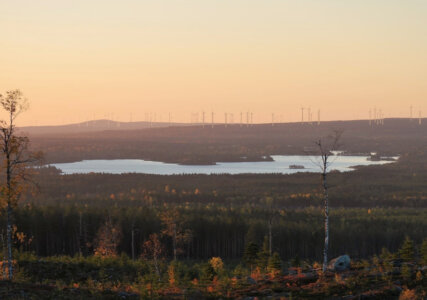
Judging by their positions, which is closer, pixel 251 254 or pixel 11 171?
pixel 11 171

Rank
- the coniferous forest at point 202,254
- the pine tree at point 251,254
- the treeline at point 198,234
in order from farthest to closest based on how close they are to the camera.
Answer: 1. the treeline at point 198,234
2. the pine tree at point 251,254
3. the coniferous forest at point 202,254

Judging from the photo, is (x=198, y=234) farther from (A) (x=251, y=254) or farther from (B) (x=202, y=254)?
(A) (x=251, y=254)

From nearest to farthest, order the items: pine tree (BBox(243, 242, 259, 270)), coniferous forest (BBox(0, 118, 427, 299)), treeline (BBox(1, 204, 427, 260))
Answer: coniferous forest (BBox(0, 118, 427, 299))
pine tree (BBox(243, 242, 259, 270))
treeline (BBox(1, 204, 427, 260))

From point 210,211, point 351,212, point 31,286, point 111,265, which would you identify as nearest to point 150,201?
point 210,211

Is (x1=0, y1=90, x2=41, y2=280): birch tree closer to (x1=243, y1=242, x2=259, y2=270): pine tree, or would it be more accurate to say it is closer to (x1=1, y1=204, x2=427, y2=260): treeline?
(x1=243, y1=242, x2=259, y2=270): pine tree

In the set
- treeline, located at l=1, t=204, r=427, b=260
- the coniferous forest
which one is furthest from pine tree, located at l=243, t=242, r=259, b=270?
treeline, located at l=1, t=204, r=427, b=260

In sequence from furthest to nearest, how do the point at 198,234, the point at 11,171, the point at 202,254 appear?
the point at 202,254, the point at 198,234, the point at 11,171

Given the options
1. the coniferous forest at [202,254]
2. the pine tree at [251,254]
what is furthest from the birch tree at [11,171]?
the pine tree at [251,254]

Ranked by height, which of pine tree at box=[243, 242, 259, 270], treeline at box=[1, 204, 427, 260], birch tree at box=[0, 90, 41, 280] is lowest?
treeline at box=[1, 204, 427, 260]

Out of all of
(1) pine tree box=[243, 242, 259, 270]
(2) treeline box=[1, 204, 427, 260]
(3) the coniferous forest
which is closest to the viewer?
(3) the coniferous forest

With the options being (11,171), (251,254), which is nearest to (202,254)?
(251,254)

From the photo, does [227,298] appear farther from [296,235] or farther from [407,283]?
[296,235]

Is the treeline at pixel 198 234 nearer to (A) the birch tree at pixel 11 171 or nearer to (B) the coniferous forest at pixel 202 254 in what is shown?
(B) the coniferous forest at pixel 202 254

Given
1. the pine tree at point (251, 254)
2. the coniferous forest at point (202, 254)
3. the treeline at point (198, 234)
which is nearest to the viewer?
the coniferous forest at point (202, 254)
